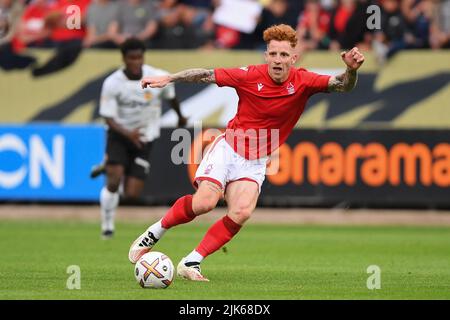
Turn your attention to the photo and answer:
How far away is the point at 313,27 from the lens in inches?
867

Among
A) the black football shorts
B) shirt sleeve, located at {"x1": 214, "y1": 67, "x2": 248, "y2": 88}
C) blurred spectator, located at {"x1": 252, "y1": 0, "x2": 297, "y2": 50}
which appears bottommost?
shirt sleeve, located at {"x1": 214, "y1": 67, "x2": 248, "y2": 88}

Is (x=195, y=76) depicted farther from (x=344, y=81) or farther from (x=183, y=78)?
(x=344, y=81)

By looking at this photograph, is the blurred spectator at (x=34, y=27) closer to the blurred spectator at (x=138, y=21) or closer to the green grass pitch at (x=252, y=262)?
the blurred spectator at (x=138, y=21)

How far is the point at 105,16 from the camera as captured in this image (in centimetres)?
2239

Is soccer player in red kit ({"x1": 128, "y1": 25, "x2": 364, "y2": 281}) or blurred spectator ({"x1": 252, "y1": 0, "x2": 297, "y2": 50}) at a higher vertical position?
blurred spectator ({"x1": 252, "y1": 0, "x2": 297, "y2": 50})

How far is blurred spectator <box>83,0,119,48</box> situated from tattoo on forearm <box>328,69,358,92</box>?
11217 millimetres

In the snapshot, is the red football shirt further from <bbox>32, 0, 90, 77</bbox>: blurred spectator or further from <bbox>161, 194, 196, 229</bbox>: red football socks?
<bbox>32, 0, 90, 77</bbox>: blurred spectator

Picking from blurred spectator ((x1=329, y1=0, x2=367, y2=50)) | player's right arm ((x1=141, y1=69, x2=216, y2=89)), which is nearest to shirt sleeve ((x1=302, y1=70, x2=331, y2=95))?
player's right arm ((x1=141, y1=69, x2=216, y2=89))

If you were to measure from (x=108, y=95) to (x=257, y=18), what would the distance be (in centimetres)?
573

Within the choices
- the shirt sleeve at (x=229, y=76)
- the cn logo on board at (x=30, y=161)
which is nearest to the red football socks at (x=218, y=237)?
the shirt sleeve at (x=229, y=76)

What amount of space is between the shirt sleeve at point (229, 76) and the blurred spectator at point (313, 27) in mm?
10356

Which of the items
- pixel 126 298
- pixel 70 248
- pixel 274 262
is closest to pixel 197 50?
pixel 70 248

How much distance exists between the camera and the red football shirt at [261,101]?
1163 centimetres

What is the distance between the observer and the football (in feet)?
34.9
